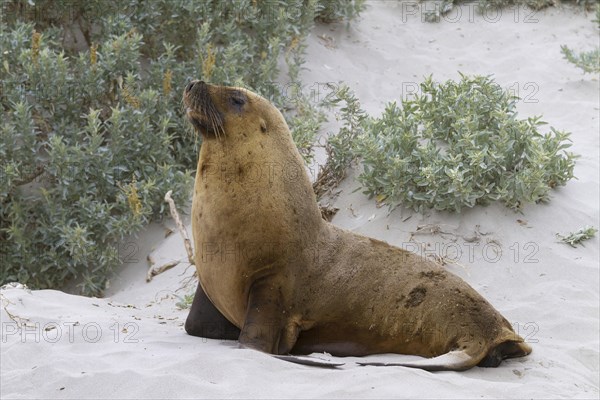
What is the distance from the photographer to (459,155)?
5.55 meters

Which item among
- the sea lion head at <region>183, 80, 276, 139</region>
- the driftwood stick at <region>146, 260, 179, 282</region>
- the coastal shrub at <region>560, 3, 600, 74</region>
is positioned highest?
the sea lion head at <region>183, 80, 276, 139</region>

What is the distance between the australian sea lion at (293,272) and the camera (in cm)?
410

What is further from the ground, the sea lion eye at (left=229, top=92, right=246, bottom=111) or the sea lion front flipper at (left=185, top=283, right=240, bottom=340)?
the sea lion eye at (left=229, top=92, right=246, bottom=111)

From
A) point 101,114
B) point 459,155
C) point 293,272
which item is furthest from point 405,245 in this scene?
point 101,114

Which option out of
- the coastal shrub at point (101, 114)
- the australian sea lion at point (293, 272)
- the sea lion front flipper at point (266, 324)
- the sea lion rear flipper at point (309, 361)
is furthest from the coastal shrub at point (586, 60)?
the sea lion rear flipper at point (309, 361)

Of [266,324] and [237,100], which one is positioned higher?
[237,100]

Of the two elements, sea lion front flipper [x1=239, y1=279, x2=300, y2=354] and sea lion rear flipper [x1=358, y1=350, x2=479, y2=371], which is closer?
sea lion rear flipper [x1=358, y1=350, x2=479, y2=371]

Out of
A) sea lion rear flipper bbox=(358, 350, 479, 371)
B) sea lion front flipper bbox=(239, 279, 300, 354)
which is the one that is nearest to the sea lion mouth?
sea lion front flipper bbox=(239, 279, 300, 354)

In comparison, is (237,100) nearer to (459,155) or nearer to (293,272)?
(293,272)

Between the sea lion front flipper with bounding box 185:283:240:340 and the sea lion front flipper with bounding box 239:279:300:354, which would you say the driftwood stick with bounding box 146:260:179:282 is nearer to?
the sea lion front flipper with bounding box 185:283:240:340

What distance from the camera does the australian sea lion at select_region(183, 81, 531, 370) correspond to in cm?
410

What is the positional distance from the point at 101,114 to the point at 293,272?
140 inches

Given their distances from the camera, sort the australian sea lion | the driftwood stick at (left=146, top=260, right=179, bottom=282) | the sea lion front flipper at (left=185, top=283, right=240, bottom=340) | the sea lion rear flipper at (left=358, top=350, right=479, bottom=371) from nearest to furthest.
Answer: the sea lion rear flipper at (left=358, top=350, right=479, bottom=371) → the australian sea lion → the sea lion front flipper at (left=185, top=283, right=240, bottom=340) → the driftwood stick at (left=146, top=260, right=179, bottom=282)

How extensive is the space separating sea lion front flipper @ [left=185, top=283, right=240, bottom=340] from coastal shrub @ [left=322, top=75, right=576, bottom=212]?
170cm
